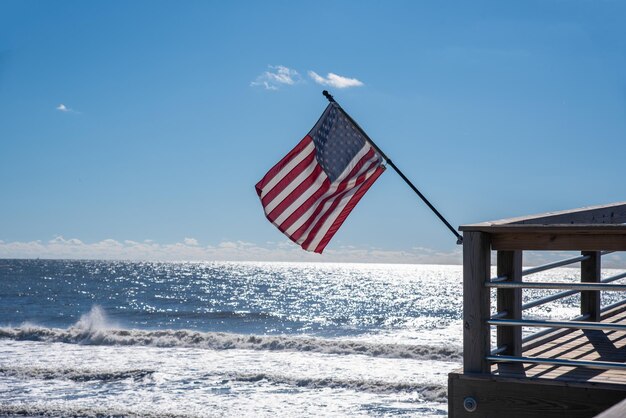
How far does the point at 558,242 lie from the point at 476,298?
20.8 inches

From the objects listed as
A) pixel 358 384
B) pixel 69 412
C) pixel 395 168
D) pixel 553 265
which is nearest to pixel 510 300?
pixel 553 265

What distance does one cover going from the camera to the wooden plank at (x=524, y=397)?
12.7ft

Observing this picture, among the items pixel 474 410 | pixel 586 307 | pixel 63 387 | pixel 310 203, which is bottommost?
pixel 63 387

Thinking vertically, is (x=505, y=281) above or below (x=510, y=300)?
above

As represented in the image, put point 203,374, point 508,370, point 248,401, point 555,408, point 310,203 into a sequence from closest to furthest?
point 555,408
point 508,370
point 310,203
point 248,401
point 203,374

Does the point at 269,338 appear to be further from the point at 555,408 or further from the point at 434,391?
the point at 555,408

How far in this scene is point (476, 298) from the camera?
13.3ft

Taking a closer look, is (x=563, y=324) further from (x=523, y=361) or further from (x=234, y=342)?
(x=234, y=342)

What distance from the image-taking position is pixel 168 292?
6128 cm

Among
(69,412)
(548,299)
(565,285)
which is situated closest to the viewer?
(565,285)

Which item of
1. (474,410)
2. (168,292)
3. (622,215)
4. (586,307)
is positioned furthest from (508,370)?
(168,292)

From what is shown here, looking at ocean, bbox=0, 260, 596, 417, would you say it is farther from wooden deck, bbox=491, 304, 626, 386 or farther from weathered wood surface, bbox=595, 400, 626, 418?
weathered wood surface, bbox=595, 400, 626, 418

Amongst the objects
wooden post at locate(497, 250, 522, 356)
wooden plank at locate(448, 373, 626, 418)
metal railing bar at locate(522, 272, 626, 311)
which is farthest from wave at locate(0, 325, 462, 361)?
wooden plank at locate(448, 373, 626, 418)

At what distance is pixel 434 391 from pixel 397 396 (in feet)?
2.96
